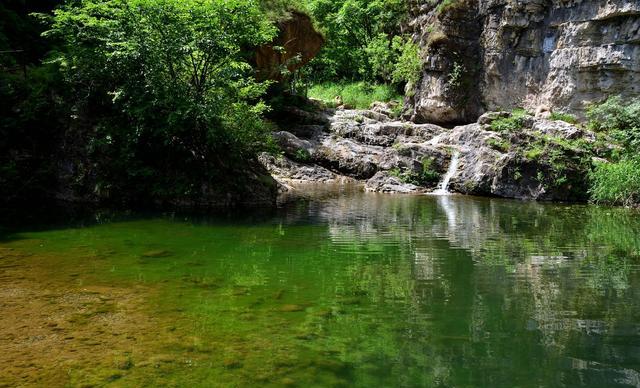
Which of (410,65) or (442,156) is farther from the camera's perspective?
(410,65)

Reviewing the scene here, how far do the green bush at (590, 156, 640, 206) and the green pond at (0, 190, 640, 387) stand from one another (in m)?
8.27

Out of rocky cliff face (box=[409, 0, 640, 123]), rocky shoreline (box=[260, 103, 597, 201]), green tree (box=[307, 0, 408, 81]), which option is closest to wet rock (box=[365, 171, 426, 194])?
rocky shoreline (box=[260, 103, 597, 201])

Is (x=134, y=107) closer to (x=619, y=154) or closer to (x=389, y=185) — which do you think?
(x=389, y=185)

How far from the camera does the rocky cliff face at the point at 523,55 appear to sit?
27.7 metres

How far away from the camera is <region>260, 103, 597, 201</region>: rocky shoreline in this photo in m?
23.3

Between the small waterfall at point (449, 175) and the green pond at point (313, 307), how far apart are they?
1202 centimetres

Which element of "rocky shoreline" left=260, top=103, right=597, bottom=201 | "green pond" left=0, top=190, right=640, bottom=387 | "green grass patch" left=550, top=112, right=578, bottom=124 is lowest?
"green pond" left=0, top=190, right=640, bottom=387

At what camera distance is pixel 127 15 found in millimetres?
16797

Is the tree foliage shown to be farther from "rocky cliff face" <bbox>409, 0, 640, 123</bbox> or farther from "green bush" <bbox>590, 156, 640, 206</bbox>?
"green bush" <bbox>590, 156, 640, 206</bbox>

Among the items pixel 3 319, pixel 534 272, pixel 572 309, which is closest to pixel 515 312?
pixel 572 309

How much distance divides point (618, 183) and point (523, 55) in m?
13.9

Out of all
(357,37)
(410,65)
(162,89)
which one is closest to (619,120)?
(410,65)

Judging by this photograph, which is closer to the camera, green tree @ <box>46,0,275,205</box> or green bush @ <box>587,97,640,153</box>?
green tree @ <box>46,0,275,205</box>

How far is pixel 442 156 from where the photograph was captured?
27141 millimetres
